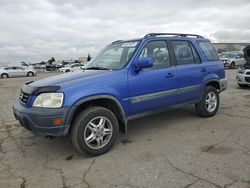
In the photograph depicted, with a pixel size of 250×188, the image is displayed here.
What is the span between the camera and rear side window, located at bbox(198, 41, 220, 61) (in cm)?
578

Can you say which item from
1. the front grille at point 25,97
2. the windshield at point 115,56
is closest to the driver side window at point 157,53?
the windshield at point 115,56

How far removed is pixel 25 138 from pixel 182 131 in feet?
10.3

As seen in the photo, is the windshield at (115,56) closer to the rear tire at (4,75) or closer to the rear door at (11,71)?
the rear tire at (4,75)

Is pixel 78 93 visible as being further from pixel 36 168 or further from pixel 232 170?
pixel 232 170

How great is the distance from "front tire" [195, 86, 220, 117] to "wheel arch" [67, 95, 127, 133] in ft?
7.34

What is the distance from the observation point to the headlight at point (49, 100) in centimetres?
353

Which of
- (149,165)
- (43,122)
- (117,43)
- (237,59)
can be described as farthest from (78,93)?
(237,59)

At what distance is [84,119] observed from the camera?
146 inches

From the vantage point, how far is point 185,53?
535 centimetres

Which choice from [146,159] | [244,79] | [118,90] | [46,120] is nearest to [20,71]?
[244,79]

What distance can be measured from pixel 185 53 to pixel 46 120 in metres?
3.29

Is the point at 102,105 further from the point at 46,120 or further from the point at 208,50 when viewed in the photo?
the point at 208,50

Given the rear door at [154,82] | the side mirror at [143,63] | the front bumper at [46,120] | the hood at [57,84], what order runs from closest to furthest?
1. the front bumper at [46,120]
2. the hood at [57,84]
3. the side mirror at [143,63]
4. the rear door at [154,82]

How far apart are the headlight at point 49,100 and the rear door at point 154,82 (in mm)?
1231
